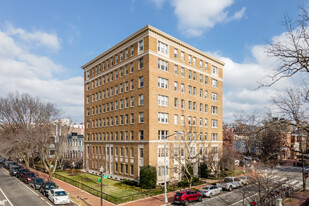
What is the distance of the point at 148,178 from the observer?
3709 cm

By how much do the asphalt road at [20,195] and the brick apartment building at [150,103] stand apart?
49.7 feet

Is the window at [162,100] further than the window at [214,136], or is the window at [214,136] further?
the window at [214,136]

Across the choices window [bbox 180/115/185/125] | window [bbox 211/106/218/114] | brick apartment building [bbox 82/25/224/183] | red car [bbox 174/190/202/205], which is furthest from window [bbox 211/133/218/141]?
red car [bbox 174/190/202/205]

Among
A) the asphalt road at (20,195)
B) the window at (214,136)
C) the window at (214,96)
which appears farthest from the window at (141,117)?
the window at (214,96)

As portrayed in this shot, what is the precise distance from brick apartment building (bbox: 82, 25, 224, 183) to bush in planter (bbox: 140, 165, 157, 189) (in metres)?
1.73

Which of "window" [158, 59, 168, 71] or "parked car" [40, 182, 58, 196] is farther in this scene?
"window" [158, 59, 168, 71]

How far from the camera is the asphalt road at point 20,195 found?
29.0 metres

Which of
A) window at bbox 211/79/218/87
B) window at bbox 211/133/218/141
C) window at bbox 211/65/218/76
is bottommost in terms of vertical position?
window at bbox 211/133/218/141

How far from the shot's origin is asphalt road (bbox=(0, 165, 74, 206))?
29.0 meters

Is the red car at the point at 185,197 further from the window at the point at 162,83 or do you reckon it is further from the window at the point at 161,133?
the window at the point at 162,83

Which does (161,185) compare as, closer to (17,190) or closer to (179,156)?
(179,156)

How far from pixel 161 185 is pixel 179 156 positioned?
6.38 meters

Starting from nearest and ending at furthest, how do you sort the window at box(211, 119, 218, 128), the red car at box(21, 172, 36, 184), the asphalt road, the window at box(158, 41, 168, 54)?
the asphalt road, the red car at box(21, 172, 36, 184), the window at box(158, 41, 168, 54), the window at box(211, 119, 218, 128)

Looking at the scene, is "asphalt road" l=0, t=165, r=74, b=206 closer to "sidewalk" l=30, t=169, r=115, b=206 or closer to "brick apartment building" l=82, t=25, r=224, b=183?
"sidewalk" l=30, t=169, r=115, b=206
